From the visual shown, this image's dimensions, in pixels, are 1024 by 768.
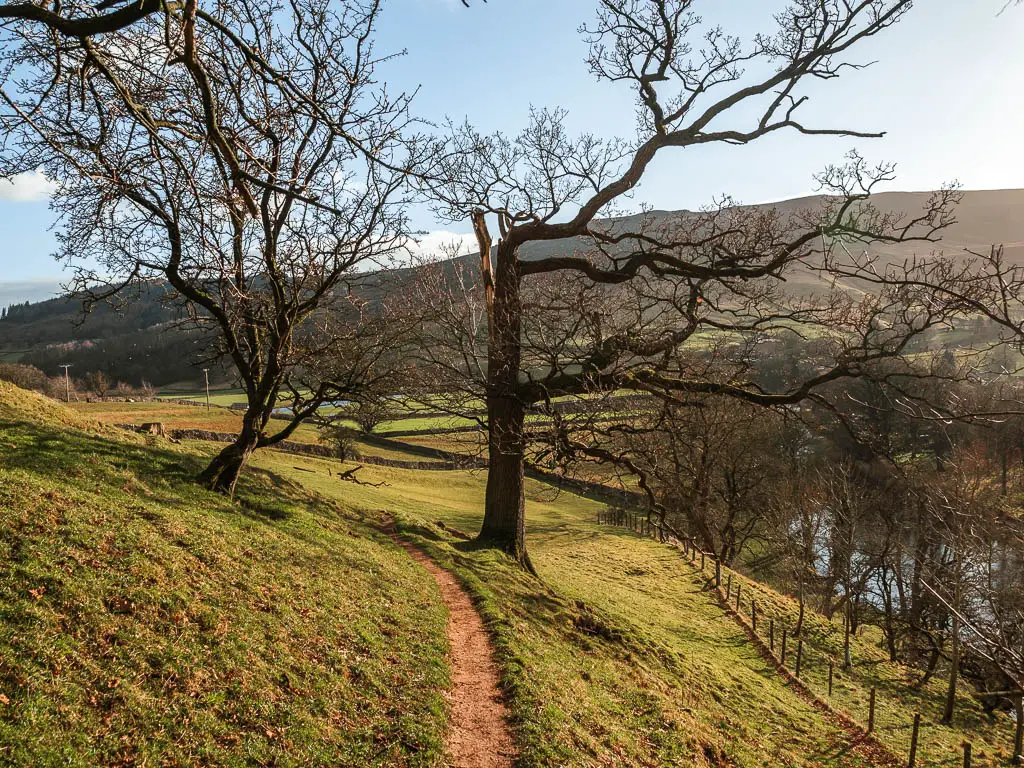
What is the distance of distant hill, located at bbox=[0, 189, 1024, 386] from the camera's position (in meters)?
115

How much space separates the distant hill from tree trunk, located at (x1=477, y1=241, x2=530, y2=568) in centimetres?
4799

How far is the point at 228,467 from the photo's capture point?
47.9 ft

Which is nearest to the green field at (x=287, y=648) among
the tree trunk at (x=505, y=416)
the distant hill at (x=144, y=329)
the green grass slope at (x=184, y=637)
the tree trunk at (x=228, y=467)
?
the green grass slope at (x=184, y=637)

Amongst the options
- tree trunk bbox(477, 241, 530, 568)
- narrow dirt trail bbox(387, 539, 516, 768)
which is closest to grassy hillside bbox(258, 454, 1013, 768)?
narrow dirt trail bbox(387, 539, 516, 768)

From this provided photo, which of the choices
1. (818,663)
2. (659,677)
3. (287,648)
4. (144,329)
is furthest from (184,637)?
(144,329)

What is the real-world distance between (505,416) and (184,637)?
11132 mm

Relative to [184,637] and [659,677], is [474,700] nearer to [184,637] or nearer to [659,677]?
[184,637]

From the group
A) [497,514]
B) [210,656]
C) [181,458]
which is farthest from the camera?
[497,514]

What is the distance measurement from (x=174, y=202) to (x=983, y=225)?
235449mm

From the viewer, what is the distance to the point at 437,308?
18.6 meters

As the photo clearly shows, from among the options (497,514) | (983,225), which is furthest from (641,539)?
(983,225)

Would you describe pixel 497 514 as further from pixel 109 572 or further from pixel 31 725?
pixel 31 725

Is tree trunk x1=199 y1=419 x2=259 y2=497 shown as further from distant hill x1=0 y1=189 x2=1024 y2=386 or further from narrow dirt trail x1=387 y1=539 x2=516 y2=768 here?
distant hill x1=0 y1=189 x2=1024 y2=386

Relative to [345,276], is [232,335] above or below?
below
